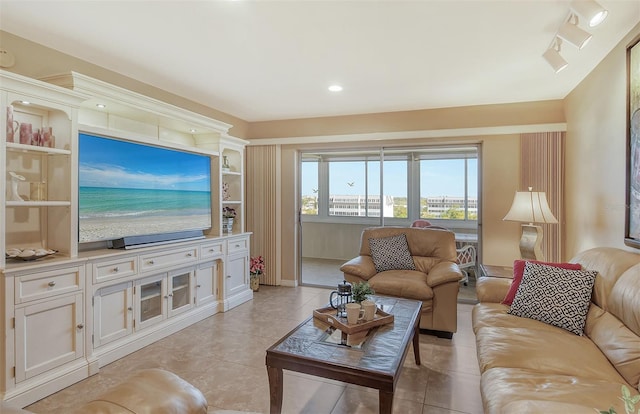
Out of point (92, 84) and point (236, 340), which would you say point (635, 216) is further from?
point (92, 84)

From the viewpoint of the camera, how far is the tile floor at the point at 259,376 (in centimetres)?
219

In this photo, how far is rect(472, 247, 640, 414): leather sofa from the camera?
57.0 inches

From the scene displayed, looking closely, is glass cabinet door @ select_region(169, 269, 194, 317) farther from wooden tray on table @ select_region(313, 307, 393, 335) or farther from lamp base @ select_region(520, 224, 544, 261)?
lamp base @ select_region(520, 224, 544, 261)

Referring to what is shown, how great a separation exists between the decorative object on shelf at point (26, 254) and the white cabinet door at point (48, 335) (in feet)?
1.06

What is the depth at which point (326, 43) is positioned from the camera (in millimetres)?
2652

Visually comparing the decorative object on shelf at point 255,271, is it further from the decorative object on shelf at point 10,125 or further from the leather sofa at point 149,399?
the leather sofa at point 149,399

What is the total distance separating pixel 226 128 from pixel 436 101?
8.55 feet

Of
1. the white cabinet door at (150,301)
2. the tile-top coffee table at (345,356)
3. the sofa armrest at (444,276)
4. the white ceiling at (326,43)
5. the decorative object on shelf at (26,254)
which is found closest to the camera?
the tile-top coffee table at (345,356)

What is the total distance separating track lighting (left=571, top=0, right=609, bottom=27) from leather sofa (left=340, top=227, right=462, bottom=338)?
2.12 m

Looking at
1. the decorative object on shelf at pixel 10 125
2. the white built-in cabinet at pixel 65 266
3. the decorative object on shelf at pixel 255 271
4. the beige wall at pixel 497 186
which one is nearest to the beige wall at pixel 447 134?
the beige wall at pixel 497 186

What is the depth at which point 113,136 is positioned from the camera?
Result: 2926 mm

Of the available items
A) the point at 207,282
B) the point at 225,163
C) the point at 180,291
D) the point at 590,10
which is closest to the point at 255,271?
the point at 207,282

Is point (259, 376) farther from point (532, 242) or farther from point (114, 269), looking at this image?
point (532, 242)

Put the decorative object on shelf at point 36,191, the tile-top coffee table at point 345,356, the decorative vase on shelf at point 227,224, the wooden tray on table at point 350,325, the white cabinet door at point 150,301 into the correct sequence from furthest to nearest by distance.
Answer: the decorative vase on shelf at point 227,224, the white cabinet door at point 150,301, the decorative object on shelf at point 36,191, the wooden tray on table at point 350,325, the tile-top coffee table at point 345,356
